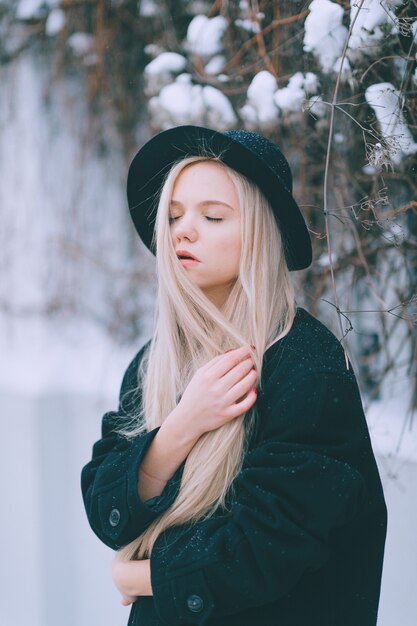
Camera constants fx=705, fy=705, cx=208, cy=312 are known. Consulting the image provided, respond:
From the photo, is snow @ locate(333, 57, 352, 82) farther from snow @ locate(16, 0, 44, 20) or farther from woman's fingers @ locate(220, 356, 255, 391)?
snow @ locate(16, 0, 44, 20)

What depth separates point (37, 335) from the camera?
3559 mm

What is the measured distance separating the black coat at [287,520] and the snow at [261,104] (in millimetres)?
888

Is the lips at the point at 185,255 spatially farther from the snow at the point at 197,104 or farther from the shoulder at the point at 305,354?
the snow at the point at 197,104

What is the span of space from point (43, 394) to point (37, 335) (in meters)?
0.36

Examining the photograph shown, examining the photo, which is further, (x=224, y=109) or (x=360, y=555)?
(x=224, y=109)

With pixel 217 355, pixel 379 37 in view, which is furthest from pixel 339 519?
pixel 379 37

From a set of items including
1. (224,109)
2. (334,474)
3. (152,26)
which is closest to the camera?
(334,474)

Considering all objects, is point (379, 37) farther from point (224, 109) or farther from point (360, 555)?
point (360, 555)

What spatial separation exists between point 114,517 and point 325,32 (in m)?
1.27

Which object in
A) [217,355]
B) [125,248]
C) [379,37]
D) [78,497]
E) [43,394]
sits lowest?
[78,497]

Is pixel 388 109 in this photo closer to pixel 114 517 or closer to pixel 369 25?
pixel 369 25

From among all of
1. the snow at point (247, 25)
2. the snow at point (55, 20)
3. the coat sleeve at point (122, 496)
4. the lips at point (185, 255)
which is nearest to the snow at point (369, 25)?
the snow at point (247, 25)

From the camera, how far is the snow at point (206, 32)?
8.02 ft

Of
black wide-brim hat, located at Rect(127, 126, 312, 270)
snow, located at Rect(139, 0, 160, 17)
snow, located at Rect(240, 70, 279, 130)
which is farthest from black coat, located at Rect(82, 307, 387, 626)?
snow, located at Rect(139, 0, 160, 17)
